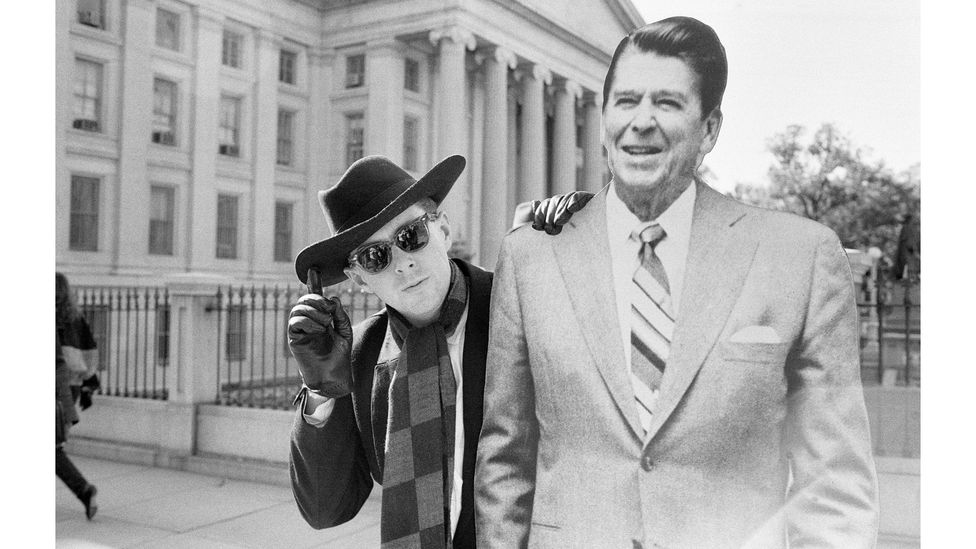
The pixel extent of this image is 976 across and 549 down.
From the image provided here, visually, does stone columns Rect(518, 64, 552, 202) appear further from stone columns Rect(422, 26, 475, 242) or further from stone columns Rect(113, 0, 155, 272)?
stone columns Rect(113, 0, 155, 272)

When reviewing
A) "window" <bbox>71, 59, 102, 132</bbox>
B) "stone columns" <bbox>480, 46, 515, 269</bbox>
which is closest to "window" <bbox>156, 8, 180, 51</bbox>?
"window" <bbox>71, 59, 102, 132</bbox>

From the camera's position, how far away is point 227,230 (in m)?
3.08

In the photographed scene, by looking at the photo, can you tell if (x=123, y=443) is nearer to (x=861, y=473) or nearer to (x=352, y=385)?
(x=352, y=385)

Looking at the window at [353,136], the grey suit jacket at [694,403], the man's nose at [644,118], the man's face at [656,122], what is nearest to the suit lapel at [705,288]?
the grey suit jacket at [694,403]

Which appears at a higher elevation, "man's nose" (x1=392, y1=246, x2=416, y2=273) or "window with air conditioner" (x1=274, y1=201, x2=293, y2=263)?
"window with air conditioner" (x1=274, y1=201, x2=293, y2=263)

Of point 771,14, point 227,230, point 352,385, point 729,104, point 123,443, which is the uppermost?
point 771,14

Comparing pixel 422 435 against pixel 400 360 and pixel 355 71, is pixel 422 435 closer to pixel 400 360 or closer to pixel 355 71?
pixel 400 360

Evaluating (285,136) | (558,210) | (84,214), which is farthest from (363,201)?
(84,214)

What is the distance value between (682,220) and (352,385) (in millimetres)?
909

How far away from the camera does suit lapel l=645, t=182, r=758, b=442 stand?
5.71 ft

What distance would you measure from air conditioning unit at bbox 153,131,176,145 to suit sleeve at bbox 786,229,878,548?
2.44 metres

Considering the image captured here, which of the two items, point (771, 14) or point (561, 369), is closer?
point (561, 369)

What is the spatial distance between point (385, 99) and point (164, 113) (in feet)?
3.27

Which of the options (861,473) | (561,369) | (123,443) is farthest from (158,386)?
(861,473)
